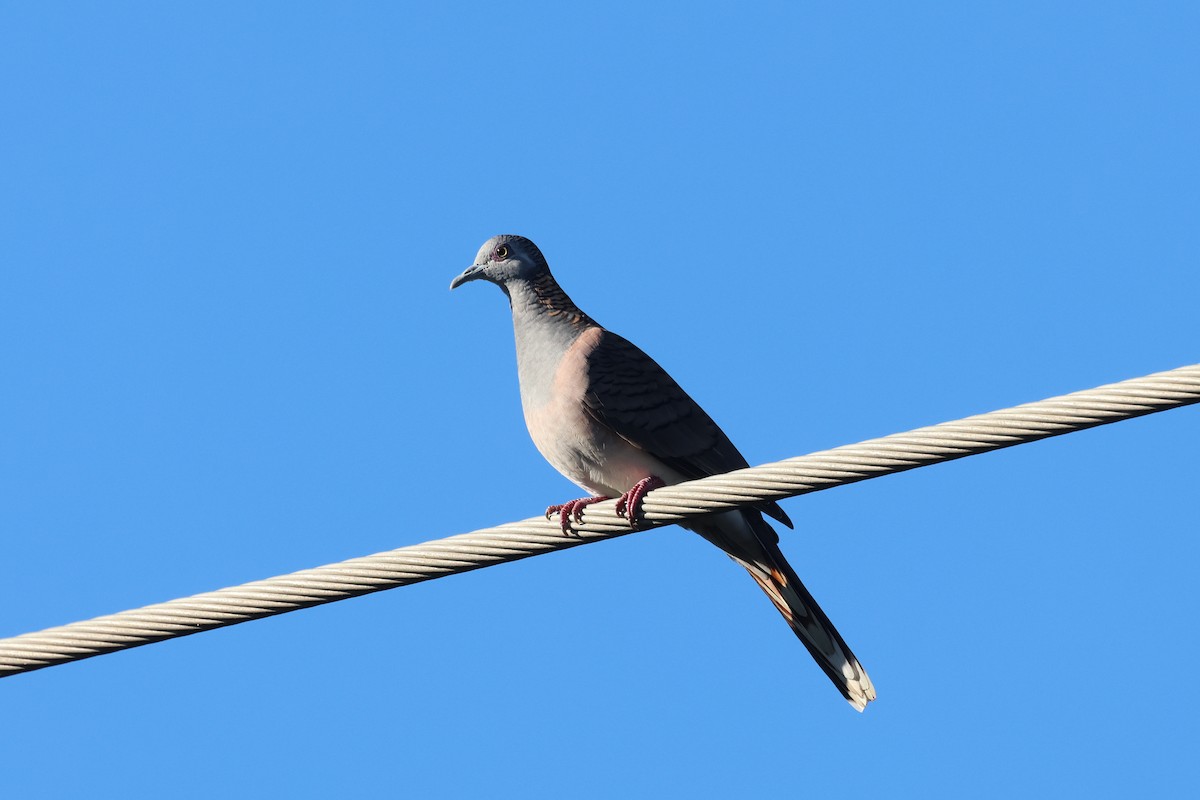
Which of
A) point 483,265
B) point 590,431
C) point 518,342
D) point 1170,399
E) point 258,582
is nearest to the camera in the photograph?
point 1170,399

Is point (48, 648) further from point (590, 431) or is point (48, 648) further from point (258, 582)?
point (590, 431)

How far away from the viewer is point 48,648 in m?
4.78

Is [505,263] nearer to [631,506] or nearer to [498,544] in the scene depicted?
[631,506]

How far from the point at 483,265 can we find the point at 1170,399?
14.1 feet

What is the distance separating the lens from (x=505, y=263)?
→ 24.3 ft

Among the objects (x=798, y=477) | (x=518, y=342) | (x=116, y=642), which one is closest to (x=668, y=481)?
(x=518, y=342)

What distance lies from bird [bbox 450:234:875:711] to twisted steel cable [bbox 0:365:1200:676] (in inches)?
52.9

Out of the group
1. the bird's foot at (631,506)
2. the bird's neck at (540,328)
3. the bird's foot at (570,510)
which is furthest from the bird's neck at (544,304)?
the bird's foot at (631,506)

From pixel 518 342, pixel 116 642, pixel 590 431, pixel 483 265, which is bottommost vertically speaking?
pixel 116 642

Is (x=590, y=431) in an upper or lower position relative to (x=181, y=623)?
upper

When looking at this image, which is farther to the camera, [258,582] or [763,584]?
[763,584]

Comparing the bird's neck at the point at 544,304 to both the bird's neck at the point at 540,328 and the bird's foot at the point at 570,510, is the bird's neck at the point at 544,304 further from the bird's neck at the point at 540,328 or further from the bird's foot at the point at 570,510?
the bird's foot at the point at 570,510

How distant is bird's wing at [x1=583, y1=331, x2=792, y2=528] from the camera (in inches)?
252

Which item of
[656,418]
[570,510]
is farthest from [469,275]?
[570,510]
